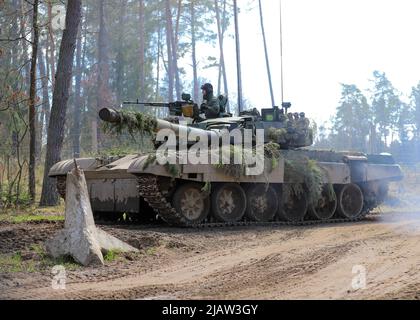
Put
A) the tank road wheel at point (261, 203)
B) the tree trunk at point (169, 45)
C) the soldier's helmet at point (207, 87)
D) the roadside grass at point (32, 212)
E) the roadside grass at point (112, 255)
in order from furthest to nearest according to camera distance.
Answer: the tree trunk at point (169, 45) < the soldier's helmet at point (207, 87) < the roadside grass at point (32, 212) < the tank road wheel at point (261, 203) < the roadside grass at point (112, 255)

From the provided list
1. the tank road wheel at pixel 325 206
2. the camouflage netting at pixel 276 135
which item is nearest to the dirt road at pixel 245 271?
the camouflage netting at pixel 276 135

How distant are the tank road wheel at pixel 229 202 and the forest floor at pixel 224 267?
3.72 ft

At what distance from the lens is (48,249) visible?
734 centimetres

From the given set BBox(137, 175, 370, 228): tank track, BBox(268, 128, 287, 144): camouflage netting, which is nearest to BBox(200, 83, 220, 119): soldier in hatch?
BBox(268, 128, 287, 144): camouflage netting

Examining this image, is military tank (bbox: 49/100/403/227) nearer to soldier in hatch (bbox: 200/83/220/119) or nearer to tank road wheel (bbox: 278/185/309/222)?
tank road wheel (bbox: 278/185/309/222)

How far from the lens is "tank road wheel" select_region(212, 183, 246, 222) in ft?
38.6

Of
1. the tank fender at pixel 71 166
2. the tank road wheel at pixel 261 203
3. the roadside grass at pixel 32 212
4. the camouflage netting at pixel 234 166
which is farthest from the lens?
the roadside grass at pixel 32 212

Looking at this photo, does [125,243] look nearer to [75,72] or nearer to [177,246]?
[177,246]

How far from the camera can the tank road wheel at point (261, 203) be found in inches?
490

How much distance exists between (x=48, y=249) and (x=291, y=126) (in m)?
7.58

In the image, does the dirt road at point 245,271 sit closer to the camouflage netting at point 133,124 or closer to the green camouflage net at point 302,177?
the camouflage netting at point 133,124

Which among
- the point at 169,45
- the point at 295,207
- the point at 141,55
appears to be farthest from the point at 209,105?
the point at 169,45

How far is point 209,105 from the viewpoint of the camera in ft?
45.1

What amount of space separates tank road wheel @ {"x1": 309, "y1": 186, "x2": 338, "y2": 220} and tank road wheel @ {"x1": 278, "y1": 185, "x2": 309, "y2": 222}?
0.34 meters
